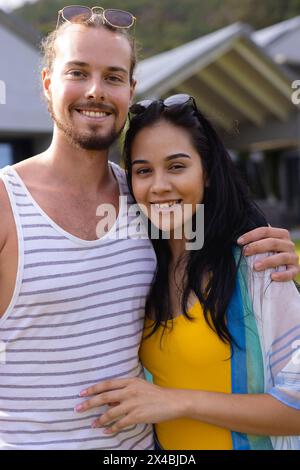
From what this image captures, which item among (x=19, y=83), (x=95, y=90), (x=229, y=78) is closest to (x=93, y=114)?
(x=95, y=90)

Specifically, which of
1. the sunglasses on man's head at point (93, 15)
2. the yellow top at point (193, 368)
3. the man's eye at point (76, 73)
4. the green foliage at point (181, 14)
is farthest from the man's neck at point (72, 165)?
the green foliage at point (181, 14)

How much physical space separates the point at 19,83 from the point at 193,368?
8101 mm

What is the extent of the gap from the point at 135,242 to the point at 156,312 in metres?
0.30

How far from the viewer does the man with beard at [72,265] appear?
A: 194 centimetres

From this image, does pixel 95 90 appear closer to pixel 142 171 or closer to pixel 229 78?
pixel 142 171

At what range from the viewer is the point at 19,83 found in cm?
919

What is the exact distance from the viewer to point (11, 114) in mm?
9211

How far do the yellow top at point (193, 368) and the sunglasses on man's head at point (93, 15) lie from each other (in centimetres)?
121

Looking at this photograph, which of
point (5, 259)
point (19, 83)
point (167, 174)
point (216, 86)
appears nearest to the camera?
point (5, 259)

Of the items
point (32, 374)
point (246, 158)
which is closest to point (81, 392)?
point (32, 374)

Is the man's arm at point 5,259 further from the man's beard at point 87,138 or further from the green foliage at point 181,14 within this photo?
the green foliage at point 181,14

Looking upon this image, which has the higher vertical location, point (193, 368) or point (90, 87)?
point (90, 87)

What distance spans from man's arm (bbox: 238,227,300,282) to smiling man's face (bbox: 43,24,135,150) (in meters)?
0.72
